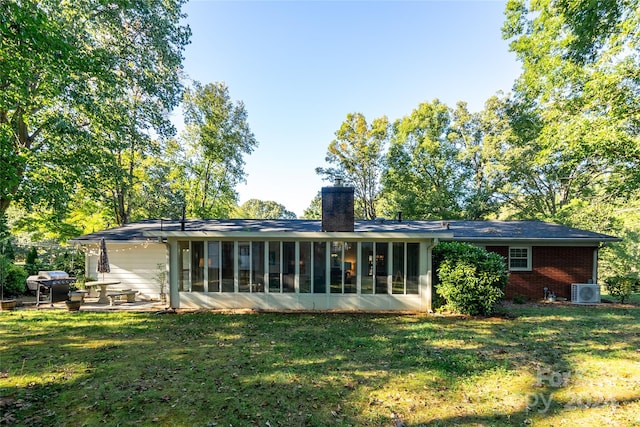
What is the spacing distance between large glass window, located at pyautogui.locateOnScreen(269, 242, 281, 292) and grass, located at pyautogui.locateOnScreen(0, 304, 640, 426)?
151 centimetres

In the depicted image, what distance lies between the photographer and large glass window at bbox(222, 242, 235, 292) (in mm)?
9469

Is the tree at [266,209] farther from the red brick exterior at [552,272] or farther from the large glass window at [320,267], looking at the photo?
the large glass window at [320,267]

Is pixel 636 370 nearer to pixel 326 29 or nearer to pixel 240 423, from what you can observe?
pixel 240 423

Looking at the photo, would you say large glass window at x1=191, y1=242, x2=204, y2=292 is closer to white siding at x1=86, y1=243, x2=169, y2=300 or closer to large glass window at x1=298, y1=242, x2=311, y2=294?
white siding at x1=86, y1=243, x2=169, y2=300

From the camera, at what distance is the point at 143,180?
1783 centimetres

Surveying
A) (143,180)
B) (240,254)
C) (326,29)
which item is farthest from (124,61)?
(240,254)

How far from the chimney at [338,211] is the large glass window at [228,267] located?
3336mm

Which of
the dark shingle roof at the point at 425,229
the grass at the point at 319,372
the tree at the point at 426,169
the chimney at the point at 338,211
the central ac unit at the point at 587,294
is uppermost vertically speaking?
the tree at the point at 426,169

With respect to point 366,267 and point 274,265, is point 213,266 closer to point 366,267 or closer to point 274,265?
point 274,265

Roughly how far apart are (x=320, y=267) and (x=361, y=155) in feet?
57.5

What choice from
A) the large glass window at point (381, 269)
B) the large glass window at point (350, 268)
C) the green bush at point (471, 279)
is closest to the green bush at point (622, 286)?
the green bush at point (471, 279)

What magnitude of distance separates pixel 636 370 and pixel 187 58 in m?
18.4

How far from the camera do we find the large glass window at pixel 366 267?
30.8ft

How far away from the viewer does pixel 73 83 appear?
980 centimetres
